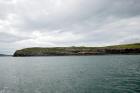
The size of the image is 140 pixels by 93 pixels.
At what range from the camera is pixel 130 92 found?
31.7 metres

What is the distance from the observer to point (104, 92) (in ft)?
106

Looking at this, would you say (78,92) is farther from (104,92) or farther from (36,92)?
(36,92)

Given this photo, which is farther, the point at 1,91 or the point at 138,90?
the point at 1,91

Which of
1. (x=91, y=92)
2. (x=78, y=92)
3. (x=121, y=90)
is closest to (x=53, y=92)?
(x=78, y=92)

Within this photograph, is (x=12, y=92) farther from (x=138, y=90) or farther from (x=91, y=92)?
(x=138, y=90)

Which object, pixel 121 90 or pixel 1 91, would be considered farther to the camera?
pixel 1 91

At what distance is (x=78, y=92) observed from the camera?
3262 cm

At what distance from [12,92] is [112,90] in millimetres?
20230

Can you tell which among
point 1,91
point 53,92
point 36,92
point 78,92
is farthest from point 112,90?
point 1,91

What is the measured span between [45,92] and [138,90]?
18.0m

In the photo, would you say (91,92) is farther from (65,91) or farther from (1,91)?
(1,91)

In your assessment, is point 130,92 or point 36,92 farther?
point 36,92

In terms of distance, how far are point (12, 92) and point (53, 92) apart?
340 inches

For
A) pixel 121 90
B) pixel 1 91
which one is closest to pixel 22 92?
pixel 1 91
